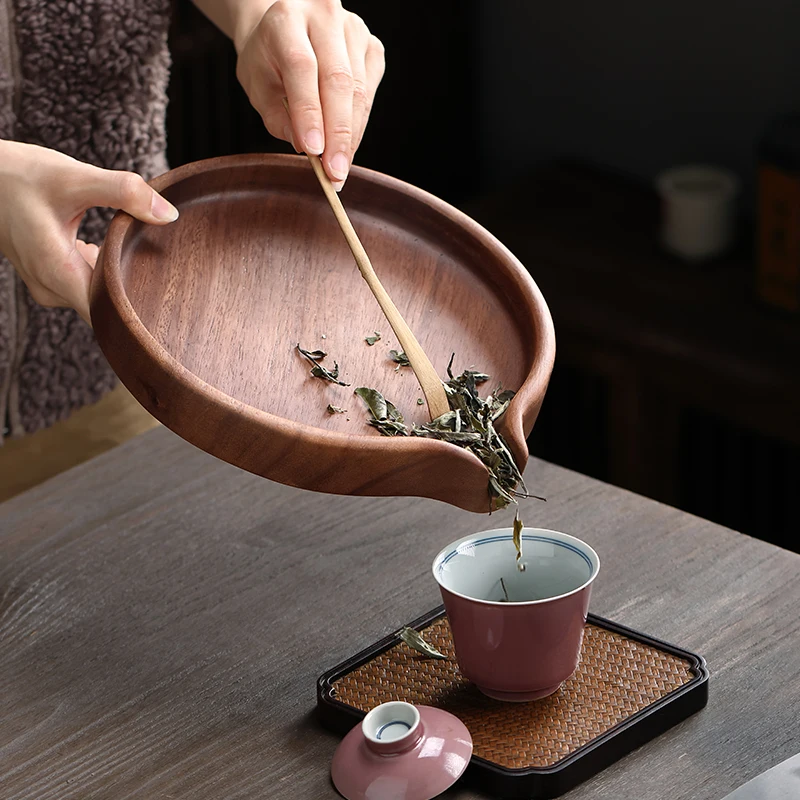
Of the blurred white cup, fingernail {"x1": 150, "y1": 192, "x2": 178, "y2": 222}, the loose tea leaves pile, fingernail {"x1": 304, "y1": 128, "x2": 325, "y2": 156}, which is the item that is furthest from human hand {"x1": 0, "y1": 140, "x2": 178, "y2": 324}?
the blurred white cup

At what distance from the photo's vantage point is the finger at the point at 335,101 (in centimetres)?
119

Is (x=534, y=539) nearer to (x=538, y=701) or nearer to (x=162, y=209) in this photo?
(x=538, y=701)

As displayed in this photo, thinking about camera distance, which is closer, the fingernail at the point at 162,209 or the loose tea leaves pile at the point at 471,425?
the loose tea leaves pile at the point at 471,425

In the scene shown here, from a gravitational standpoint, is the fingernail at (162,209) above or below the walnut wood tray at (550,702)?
above

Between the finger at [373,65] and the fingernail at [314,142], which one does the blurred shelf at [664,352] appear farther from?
the fingernail at [314,142]

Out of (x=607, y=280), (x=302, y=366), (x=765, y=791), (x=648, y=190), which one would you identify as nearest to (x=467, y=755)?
(x=765, y=791)

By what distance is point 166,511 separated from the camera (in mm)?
1410

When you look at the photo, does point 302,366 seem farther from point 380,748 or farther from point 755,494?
point 755,494

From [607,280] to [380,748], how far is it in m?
1.80


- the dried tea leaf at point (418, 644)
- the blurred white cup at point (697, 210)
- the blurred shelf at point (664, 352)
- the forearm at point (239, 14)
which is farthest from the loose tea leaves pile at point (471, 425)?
the blurred white cup at point (697, 210)

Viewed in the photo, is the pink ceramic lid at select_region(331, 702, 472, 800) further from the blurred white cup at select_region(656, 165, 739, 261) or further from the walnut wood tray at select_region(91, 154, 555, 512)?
the blurred white cup at select_region(656, 165, 739, 261)

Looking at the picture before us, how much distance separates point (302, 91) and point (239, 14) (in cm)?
22

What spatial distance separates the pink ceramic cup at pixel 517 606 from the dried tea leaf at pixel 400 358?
0.16 meters

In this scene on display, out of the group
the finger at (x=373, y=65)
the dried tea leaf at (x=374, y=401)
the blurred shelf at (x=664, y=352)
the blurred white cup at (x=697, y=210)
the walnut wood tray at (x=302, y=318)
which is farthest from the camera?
the blurred white cup at (x=697, y=210)
